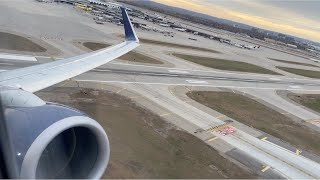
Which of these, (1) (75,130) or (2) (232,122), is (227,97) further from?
(1) (75,130)

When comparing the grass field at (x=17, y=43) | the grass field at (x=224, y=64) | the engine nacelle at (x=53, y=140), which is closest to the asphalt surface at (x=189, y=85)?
the grass field at (x=17, y=43)

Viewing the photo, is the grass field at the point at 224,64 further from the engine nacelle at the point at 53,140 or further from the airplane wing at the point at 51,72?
the engine nacelle at the point at 53,140

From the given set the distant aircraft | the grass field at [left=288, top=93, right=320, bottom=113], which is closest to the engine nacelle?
the distant aircraft

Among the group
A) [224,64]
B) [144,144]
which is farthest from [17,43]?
[224,64]

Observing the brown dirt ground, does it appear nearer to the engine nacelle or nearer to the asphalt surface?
the asphalt surface

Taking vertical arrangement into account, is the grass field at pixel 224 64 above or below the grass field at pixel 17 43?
above
